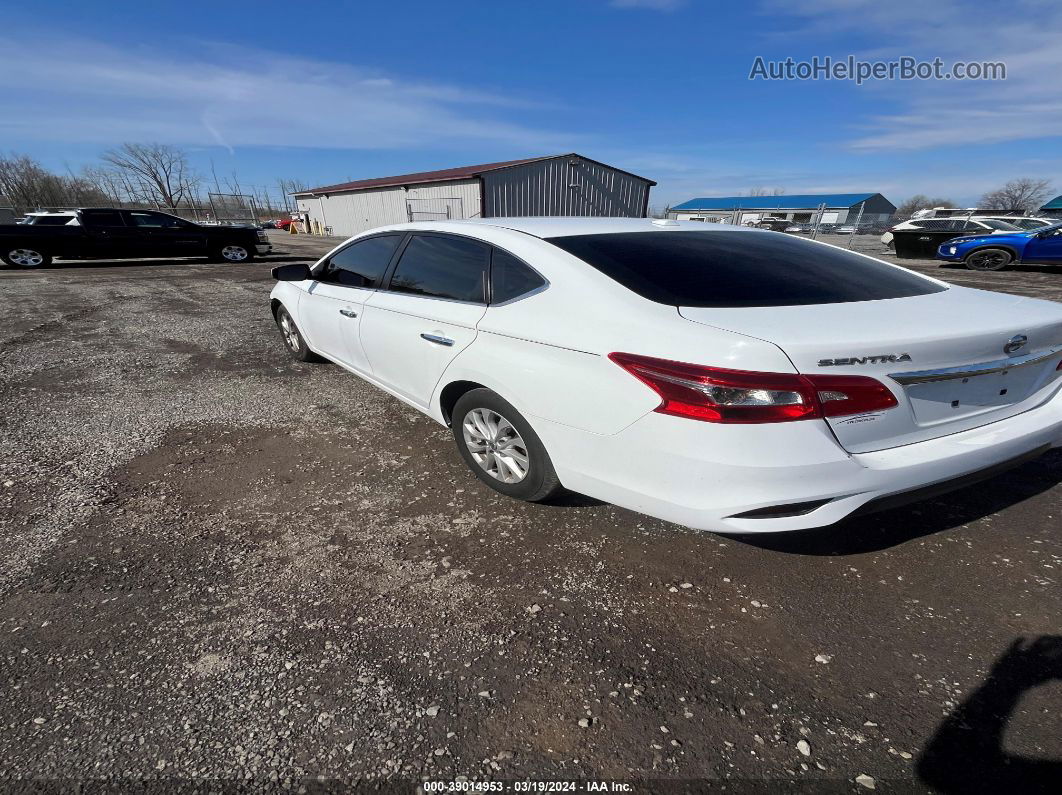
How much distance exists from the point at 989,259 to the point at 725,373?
16761 mm

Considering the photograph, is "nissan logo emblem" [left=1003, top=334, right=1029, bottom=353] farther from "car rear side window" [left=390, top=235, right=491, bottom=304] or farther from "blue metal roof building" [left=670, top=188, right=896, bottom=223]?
"blue metal roof building" [left=670, top=188, right=896, bottom=223]

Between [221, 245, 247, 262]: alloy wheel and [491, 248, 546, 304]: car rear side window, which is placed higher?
[491, 248, 546, 304]: car rear side window

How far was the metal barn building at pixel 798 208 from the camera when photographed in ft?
190

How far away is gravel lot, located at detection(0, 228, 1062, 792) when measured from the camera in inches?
58.7

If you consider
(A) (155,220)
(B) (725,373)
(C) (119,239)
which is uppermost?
(A) (155,220)

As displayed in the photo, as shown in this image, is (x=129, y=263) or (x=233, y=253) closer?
(x=129, y=263)

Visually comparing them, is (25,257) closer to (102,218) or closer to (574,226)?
(102,218)

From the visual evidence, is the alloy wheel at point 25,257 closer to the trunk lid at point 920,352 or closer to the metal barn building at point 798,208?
the trunk lid at point 920,352

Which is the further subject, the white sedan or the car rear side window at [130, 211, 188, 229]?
the car rear side window at [130, 211, 188, 229]

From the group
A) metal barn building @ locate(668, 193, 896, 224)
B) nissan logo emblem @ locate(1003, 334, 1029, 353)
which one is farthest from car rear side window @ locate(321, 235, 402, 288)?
metal barn building @ locate(668, 193, 896, 224)

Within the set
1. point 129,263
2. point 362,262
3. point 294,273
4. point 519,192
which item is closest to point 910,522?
point 362,262

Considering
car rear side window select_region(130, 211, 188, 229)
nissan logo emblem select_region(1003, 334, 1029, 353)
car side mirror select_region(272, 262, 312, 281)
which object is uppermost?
car rear side window select_region(130, 211, 188, 229)

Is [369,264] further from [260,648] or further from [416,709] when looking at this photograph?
[416,709]

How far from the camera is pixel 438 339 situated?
9.11 ft
